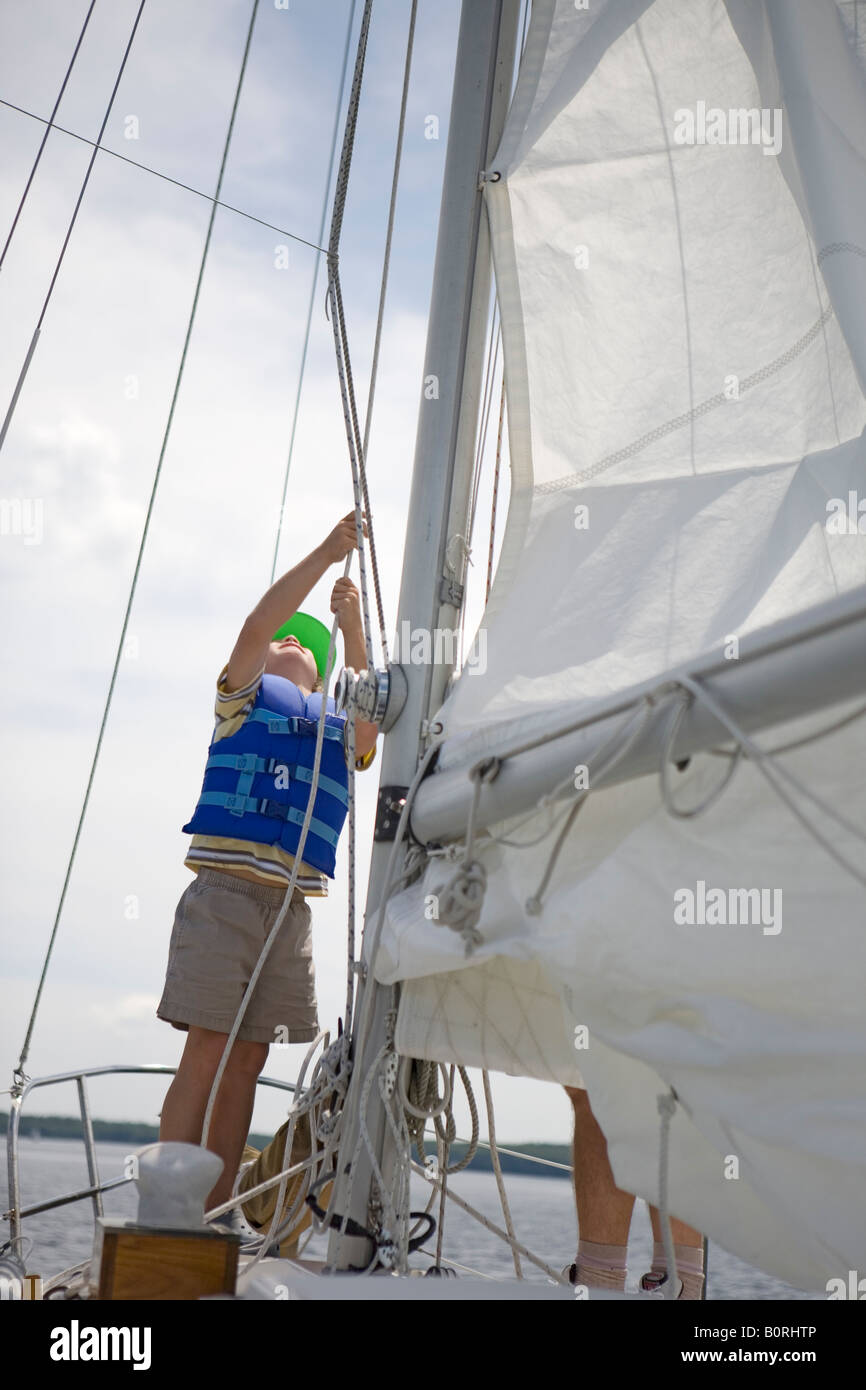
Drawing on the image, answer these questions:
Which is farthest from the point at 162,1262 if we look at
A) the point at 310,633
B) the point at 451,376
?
the point at 310,633

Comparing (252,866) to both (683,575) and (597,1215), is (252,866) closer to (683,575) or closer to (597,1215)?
(597,1215)

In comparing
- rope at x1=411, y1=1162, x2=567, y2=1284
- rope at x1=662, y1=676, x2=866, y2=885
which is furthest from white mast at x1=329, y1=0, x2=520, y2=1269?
rope at x1=662, y1=676, x2=866, y2=885

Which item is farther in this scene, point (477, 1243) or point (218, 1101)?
point (477, 1243)

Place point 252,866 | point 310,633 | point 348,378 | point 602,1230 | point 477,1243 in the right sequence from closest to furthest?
point 602,1230 → point 348,378 → point 252,866 → point 310,633 → point 477,1243

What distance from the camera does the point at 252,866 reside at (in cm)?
252

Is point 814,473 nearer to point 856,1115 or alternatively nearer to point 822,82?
point 822,82

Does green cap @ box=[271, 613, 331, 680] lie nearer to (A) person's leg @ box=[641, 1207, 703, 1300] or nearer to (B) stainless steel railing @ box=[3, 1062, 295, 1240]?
(B) stainless steel railing @ box=[3, 1062, 295, 1240]

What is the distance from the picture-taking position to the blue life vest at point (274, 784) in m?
2.53

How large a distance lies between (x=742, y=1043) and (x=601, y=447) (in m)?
0.98

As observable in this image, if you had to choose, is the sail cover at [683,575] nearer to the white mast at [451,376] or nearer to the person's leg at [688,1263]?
the white mast at [451,376]

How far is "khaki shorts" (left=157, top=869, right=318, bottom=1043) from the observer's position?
2.46m

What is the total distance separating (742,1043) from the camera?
968mm

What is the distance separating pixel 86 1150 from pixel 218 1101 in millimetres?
644
